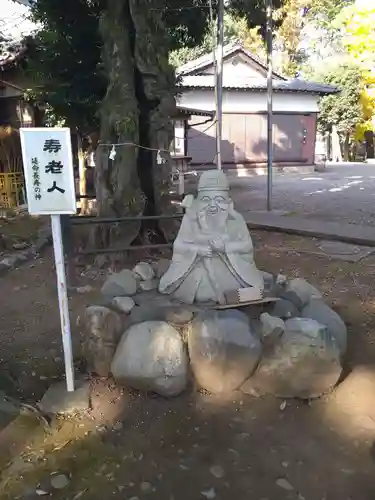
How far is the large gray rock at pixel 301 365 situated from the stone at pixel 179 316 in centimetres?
57

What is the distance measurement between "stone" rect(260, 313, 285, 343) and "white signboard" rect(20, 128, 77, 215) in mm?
1443

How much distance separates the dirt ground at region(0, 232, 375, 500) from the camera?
2379 mm

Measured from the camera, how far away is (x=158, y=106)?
675cm

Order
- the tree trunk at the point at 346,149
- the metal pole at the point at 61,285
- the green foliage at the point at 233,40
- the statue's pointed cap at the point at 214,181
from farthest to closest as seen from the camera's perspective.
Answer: the tree trunk at the point at 346,149 < the green foliage at the point at 233,40 < the statue's pointed cap at the point at 214,181 < the metal pole at the point at 61,285

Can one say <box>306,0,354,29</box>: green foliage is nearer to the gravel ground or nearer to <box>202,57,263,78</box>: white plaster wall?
<box>202,57,263,78</box>: white plaster wall

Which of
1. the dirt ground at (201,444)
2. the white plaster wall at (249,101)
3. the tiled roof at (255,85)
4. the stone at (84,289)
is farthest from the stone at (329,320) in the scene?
the white plaster wall at (249,101)

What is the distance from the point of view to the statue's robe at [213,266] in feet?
11.8

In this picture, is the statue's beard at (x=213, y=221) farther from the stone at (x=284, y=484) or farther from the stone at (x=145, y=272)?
the stone at (x=284, y=484)

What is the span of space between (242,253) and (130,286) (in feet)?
3.06

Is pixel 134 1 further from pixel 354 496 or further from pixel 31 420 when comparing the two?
pixel 354 496

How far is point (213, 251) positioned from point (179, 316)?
578 millimetres

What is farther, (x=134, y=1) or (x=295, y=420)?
(x=134, y=1)

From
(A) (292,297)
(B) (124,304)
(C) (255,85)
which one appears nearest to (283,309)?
(A) (292,297)

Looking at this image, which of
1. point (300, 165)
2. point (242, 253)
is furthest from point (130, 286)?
point (300, 165)
